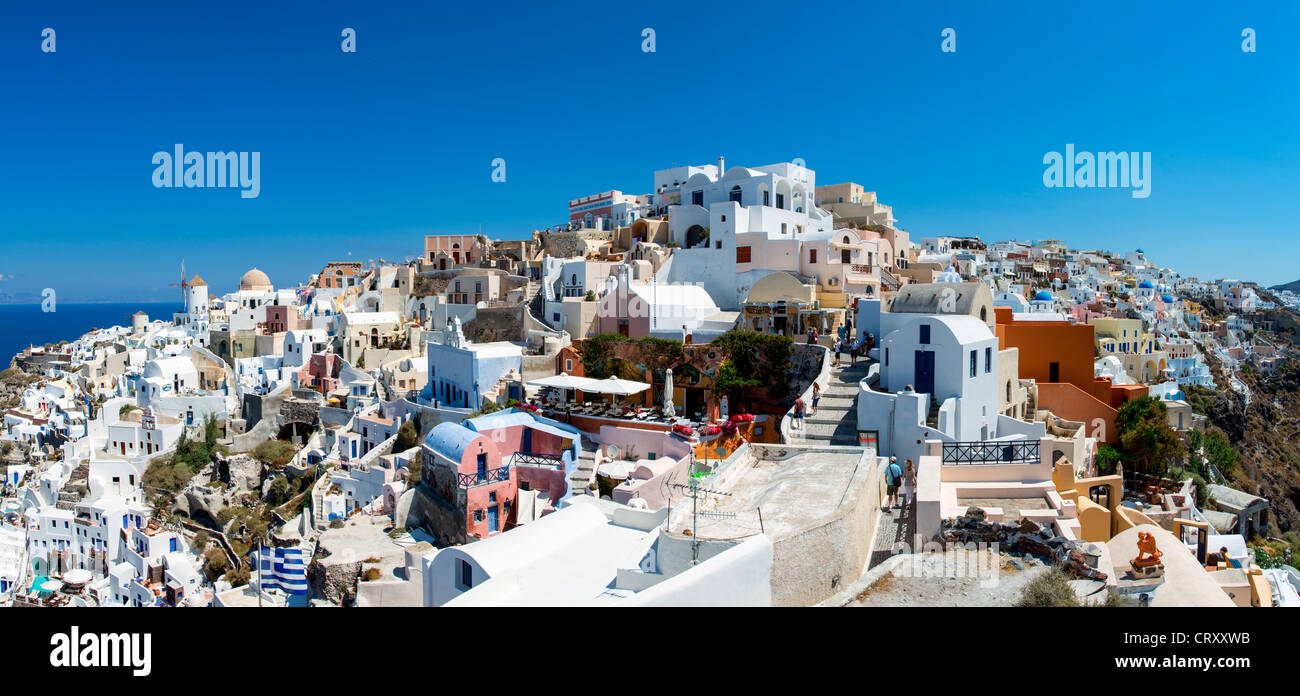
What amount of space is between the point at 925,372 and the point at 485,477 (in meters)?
10.6

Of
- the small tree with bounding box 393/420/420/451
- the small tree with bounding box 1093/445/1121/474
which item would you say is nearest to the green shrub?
the small tree with bounding box 1093/445/1121/474

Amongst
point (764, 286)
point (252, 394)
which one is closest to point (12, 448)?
point (252, 394)

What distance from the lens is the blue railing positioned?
17641mm

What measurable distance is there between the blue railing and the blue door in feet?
33.1

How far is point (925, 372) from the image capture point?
54.7 ft

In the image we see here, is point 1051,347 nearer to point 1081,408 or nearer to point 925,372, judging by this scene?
point 1081,408

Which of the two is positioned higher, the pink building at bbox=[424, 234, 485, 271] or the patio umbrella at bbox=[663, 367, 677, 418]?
the pink building at bbox=[424, 234, 485, 271]

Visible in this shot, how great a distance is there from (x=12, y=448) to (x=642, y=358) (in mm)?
37939

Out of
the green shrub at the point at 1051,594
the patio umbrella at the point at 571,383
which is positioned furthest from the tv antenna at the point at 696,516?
the patio umbrella at the point at 571,383

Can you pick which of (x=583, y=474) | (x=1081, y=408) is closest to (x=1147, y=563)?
(x=583, y=474)

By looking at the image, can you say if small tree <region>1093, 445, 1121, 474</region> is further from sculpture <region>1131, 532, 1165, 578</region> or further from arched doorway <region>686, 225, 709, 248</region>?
arched doorway <region>686, 225, 709, 248</region>
